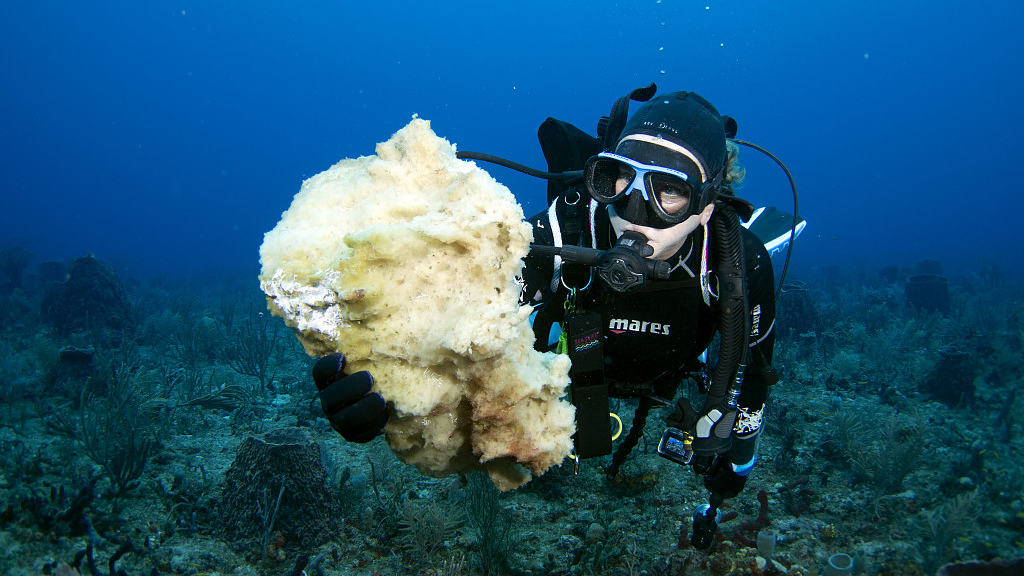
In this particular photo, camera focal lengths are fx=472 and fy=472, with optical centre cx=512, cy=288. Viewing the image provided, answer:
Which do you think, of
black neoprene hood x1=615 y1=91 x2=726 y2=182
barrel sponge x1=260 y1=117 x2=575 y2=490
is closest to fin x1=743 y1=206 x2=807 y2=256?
black neoprene hood x1=615 y1=91 x2=726 y2=182

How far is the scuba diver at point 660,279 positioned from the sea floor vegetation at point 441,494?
949mm

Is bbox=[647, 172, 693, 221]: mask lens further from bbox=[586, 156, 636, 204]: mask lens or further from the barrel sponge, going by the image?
the barrel sponge

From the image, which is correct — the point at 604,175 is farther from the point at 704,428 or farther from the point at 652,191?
the point at 704,428

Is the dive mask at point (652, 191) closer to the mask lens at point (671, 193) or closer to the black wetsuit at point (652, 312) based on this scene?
the mask lens at point (671, 193)

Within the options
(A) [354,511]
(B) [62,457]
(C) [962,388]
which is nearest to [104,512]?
(B) [62,457]

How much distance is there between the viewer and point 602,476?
5.13 meters

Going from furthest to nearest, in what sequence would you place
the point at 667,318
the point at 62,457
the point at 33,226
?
1. the point at 33,226
2. the point at 62,457
3. the point at 667,318

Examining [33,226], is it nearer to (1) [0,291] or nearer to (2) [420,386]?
(1) [0,291]

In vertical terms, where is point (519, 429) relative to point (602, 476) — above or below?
above

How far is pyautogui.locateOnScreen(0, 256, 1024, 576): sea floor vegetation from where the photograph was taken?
12.3ft

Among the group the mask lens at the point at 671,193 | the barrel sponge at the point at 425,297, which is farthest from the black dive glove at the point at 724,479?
the barrel sponge at the point at 425,297

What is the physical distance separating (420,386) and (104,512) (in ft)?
13.4

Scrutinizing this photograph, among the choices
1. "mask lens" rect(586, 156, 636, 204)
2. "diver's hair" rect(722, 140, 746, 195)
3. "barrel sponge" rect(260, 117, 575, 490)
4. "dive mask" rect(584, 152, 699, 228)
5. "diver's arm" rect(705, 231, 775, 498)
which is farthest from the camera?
"diver's arm" rect(705, 231, 775, 498)

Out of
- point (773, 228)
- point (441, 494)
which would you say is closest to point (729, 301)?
point (773, 228)
